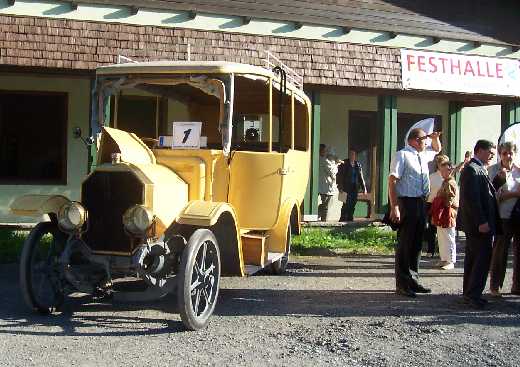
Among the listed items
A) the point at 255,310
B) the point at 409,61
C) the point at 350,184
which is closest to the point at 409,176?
the point at 255,310

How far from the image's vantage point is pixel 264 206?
7.51 meters

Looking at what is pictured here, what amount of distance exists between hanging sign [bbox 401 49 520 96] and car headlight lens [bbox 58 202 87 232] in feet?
30.9

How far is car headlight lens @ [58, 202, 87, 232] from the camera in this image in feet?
20.3

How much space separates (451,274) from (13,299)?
550 centimetres

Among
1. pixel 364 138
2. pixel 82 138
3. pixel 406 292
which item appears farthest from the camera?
pixel 364 138

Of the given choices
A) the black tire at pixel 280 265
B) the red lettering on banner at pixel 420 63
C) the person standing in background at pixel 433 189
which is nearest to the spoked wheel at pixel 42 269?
the black tire at pixel 280 265

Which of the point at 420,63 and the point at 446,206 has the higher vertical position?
the point at 420,63

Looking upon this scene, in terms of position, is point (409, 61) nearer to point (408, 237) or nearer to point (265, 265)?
point (408, 237)

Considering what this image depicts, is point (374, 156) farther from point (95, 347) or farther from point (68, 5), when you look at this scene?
point (95, 347)

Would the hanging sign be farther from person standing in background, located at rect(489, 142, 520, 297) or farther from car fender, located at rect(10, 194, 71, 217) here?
car fender, located at rect(10, 194, 71, 217)

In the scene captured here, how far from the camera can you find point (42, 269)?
6480 millimetres

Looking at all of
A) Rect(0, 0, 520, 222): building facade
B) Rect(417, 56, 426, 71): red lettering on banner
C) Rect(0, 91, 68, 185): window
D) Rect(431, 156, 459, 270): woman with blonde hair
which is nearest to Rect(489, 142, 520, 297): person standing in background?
Rect(431, 156, 459, 270): woman with blonde hair

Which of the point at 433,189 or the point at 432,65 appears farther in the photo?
the point at 432,65

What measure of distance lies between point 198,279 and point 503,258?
3603 millimetres
